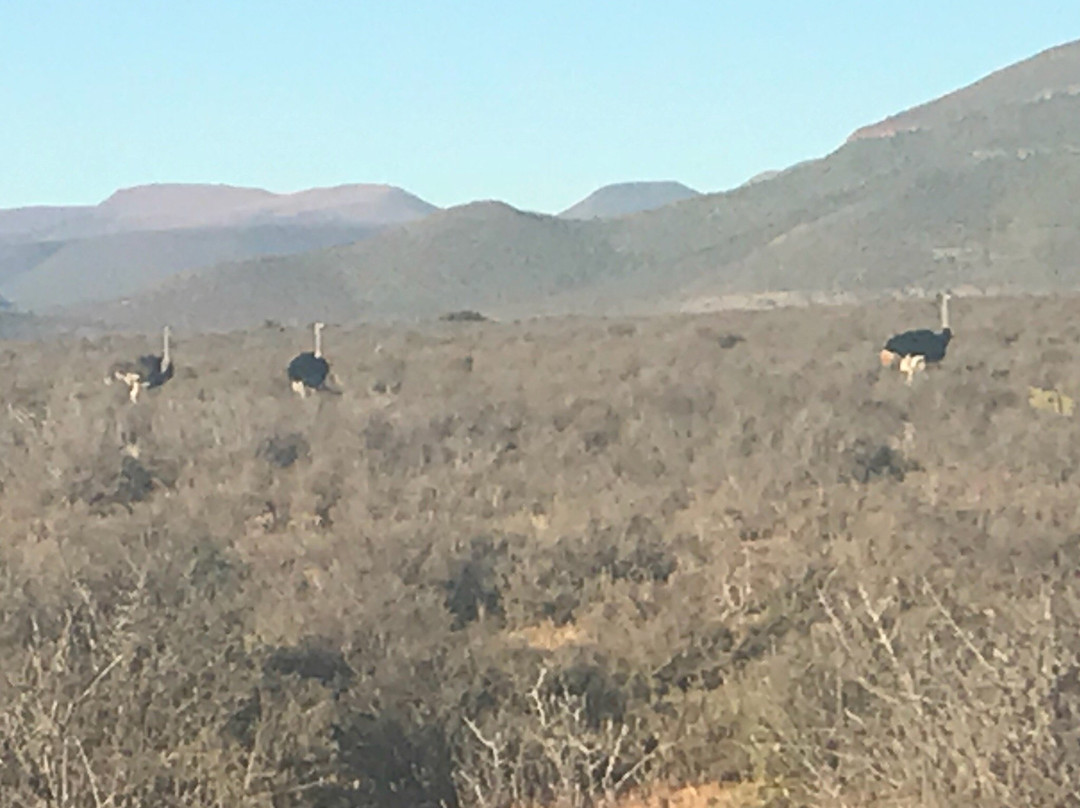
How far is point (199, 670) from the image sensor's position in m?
6.09

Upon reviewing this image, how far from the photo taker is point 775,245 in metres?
80.9

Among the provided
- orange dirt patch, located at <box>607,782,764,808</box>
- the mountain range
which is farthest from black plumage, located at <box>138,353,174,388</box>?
the mountain range

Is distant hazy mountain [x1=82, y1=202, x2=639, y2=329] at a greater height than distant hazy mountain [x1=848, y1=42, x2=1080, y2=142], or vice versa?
distant hazy mountain [x1=848, y1=42, x2=1080, y2=142]

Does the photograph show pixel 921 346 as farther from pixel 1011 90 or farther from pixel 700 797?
pixel 1011 90

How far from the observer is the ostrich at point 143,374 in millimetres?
22141

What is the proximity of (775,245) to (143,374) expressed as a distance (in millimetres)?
60962

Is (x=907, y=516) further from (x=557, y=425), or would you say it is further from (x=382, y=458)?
(x=557, y=425)

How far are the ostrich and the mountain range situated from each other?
43649 mm

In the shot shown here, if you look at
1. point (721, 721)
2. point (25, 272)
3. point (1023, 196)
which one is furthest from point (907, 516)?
point (25, 272)

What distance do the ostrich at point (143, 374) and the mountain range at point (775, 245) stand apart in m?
43.6

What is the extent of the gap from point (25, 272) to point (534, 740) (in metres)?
201

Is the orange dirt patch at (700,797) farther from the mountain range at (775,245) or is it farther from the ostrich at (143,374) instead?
the mountain range at (775,245)

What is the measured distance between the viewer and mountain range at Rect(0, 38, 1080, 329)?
6962cm

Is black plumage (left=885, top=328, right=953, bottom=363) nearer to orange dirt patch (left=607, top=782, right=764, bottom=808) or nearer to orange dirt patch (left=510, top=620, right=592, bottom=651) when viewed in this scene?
orange dirt patch (left=510, top=620, right=592, bottom=651)
